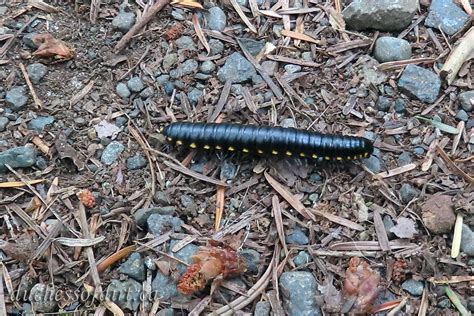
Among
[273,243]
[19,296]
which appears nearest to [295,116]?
[273,243]

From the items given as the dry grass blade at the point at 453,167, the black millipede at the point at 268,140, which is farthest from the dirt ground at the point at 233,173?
the black millipede at the point at 268,140

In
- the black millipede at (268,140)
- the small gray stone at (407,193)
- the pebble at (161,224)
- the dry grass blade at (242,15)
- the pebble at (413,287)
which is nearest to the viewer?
the pebble at (413,287)

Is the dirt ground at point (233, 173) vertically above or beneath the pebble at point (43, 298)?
above

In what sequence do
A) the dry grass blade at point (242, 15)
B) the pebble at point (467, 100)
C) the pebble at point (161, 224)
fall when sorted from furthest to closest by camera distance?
the dry grass blade at point (242, 15) < the pebble at point (467, 100) < the pebble at point (161, 224)

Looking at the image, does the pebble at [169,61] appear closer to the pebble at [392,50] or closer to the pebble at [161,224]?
the pebble at [161,224]

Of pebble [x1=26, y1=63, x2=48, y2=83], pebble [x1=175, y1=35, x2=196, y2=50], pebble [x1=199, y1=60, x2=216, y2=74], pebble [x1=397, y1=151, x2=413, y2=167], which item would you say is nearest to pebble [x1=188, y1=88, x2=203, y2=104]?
pebble [x1=199, y1=60, x2=216, y2=74]

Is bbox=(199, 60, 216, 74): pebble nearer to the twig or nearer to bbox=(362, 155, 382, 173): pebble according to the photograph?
the twig
